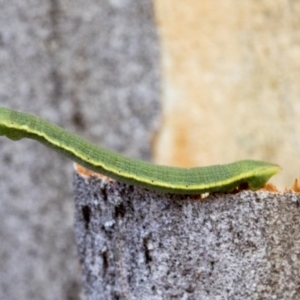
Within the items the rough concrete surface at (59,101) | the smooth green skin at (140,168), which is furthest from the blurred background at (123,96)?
the smooth green skin at (140,168)

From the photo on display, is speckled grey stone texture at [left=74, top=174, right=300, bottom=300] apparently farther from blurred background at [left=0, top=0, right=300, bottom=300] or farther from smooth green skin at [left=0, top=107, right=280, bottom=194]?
blurred background at [left=0, top=0, right=300, bottom=300]

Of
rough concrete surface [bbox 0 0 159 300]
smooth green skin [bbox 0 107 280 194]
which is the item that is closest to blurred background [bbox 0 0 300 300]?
rough concrete surface [bbox 0 0 159 300]

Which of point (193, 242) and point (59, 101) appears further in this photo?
point (59, 101)

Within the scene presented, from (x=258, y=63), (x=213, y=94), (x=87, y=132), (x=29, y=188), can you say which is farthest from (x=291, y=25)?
(x=29, y=188)

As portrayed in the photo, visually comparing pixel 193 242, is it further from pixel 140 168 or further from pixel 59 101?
pixel 59 101

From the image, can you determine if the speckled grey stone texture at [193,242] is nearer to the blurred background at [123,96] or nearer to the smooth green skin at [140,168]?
the smooth green skin at [140,168]

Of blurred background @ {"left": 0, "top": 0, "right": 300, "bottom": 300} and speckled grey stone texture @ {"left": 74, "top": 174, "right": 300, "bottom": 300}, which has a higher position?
blurred background @ {"left": 0, "top": 0, "right": 300, "bottom": 300}

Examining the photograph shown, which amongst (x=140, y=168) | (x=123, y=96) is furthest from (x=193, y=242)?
(x=123, y=96)
